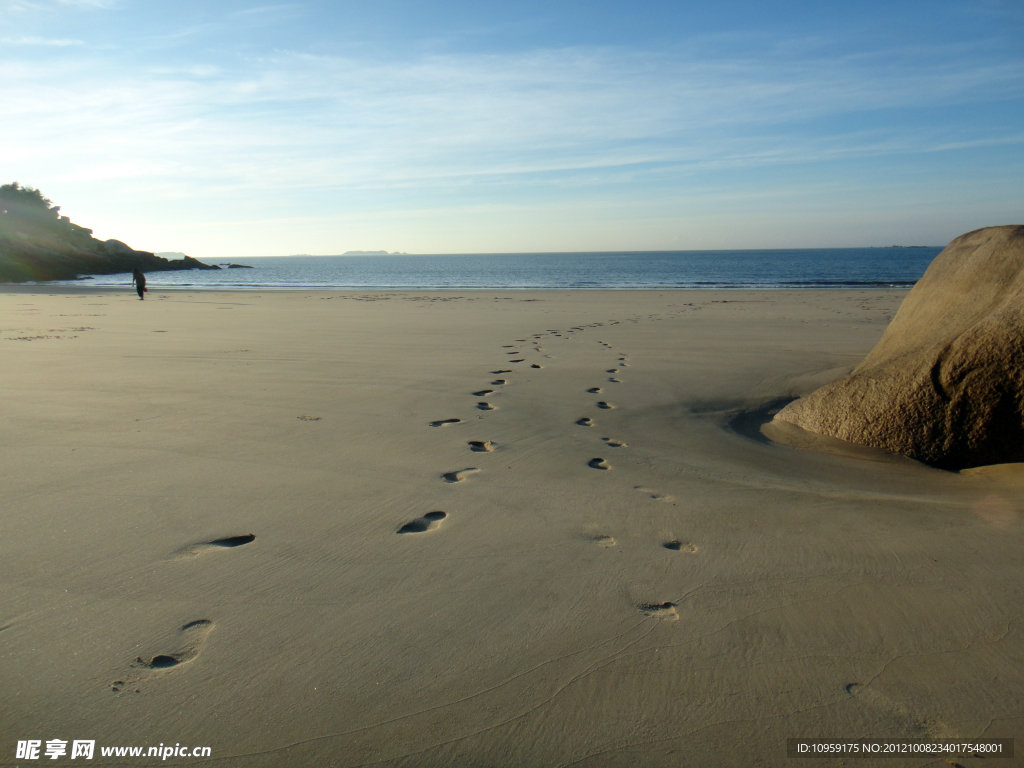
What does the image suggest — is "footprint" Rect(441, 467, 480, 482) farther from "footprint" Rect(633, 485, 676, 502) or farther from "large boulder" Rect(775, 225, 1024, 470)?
"large boulder" Rect(775, 225, 1024, 470)

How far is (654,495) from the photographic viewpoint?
10.5 ft

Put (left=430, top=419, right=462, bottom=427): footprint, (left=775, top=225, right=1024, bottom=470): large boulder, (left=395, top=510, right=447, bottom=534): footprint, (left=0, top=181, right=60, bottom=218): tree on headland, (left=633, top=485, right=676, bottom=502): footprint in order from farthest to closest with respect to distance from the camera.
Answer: (left=0, top=181, right=60, bottom=218): tree on headland, (left=430, top=419, right=462, bottom=427): footprint, (left=775, top=225, right=1024, bottom=470): large boulder, (left=633, top=485, right=676, bottom=502): footprint, (left=395, top=510, right=447, bottom=534): footprint

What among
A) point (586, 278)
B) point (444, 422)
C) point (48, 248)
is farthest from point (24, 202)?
point (444, 422)

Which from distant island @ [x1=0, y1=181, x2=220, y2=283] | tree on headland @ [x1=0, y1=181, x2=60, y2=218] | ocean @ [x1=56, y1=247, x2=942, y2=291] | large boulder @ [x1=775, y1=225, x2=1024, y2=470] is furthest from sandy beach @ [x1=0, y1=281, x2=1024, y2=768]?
tree on headland @ [x1=0, y1=181, x2=60, y2=218]

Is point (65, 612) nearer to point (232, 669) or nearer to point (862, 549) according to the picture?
point (232, 669)

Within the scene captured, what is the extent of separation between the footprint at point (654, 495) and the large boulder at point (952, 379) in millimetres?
1809

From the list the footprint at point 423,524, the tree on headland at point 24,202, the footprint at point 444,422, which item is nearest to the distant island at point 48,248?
the tree on headland at point 24,202

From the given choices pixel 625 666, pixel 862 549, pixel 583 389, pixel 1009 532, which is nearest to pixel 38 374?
pixel 583 389

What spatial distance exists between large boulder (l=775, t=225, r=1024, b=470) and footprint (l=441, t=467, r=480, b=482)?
8.52ft

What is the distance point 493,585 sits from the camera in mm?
2338

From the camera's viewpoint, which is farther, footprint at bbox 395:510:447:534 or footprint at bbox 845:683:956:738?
footprint at bbox 395:510:447:534

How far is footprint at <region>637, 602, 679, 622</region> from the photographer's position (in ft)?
7.00

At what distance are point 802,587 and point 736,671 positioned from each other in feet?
2.05

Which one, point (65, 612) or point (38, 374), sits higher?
point (38, 374)
